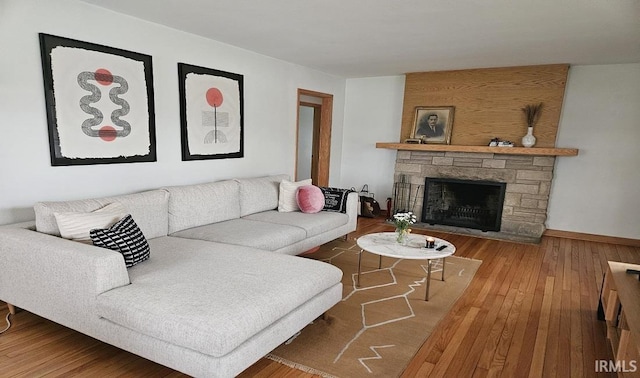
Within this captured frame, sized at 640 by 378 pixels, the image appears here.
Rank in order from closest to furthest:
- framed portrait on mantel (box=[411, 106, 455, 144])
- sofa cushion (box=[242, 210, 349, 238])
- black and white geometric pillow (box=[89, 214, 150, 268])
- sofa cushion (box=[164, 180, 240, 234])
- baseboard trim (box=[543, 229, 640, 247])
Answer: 1. black and white geometric pillow (box=[89, 214, 150, 268])
2. sofa cushion (box=[164, 180, 240, 234])
3. sofa cushion (box=[242, 210, 349, 238])
4. baseboard trim (box=[543, 229, 640, 247])
5. framed portrait on mantel (box=[411, 106, 455, 144])

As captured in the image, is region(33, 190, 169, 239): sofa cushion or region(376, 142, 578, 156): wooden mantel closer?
region(33, 190, 169, 239): sofa cushion

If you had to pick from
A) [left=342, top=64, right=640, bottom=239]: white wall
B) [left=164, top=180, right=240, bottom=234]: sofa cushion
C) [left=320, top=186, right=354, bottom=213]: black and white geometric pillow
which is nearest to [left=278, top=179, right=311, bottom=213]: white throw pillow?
[left=320, top=186, right=354, bottom=213]: black and white geometric pillow

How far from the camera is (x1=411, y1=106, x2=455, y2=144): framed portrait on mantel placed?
18.0 feet

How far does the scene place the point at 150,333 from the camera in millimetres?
1759

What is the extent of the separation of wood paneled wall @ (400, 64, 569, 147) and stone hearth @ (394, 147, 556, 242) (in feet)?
0.76

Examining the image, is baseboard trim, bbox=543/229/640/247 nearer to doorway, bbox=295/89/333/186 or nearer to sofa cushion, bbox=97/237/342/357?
doorway, bbox=295/89/333/186

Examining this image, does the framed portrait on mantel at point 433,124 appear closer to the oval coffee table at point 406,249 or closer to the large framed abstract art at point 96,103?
the oval coffee table at point 406,249

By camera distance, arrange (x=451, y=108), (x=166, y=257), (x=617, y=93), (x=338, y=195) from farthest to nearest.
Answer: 1. (x=451, y=108)
2. (x=617, y=93)
3. (x=338, y=195)
4. (x=166, y=257)

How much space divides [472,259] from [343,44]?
2.70m

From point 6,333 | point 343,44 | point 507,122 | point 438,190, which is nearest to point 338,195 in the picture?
point 343,44

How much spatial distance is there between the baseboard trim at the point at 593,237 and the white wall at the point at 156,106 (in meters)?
3.89

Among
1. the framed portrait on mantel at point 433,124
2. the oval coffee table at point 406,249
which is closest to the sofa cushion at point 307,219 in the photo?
the oval coffee table at point 406,249

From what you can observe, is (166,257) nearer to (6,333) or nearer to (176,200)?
(176,200)

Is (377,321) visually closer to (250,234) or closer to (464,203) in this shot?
(250,234)
